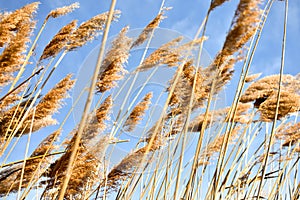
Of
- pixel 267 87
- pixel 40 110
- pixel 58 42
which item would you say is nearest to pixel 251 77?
pixel 267 87

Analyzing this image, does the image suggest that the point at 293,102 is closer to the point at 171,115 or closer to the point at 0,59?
the point at 171,115

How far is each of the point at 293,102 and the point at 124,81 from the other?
1.01m

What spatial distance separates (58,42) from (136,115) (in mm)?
705

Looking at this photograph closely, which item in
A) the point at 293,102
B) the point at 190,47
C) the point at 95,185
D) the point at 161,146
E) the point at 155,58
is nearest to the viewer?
the point at 190,47

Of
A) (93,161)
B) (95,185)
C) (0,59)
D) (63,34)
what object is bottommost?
(95,185)

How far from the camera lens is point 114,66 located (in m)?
2.03

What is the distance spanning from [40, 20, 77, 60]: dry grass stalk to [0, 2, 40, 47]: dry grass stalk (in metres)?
0.27

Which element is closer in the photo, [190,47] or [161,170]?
[190,47]

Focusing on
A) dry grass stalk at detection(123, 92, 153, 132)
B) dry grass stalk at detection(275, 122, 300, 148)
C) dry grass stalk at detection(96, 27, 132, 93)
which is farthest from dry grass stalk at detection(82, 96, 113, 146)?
dry grass stalk at detection(275, 122, 300, 148)

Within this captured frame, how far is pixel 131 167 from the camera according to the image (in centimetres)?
219

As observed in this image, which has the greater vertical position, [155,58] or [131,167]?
[155,58]

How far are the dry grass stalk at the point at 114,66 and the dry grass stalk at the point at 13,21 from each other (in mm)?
781

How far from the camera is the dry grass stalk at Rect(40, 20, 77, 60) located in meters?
2.34

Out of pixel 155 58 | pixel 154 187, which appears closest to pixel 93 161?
pixel 154 187
